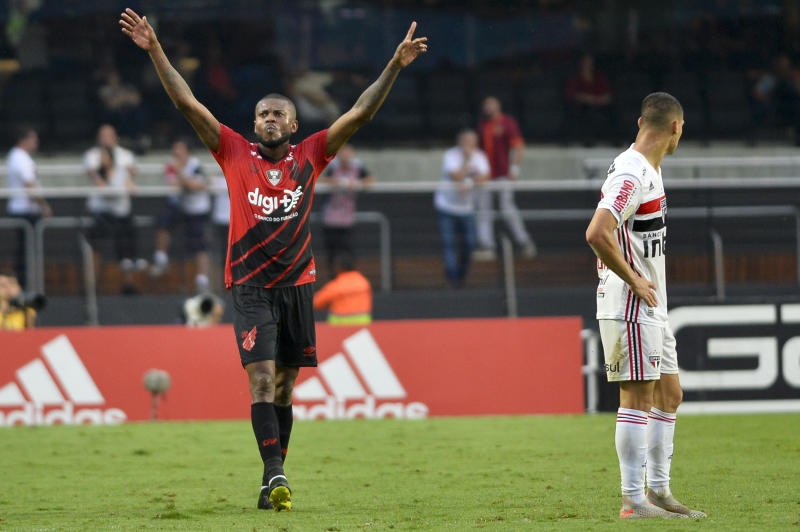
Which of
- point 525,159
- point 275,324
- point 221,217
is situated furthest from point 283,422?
point 525,159

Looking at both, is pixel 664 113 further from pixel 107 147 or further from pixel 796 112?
pixel 796 112

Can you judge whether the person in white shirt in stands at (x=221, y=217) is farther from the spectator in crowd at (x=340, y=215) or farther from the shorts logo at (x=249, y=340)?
the shorts logo at (x=249, y=340)

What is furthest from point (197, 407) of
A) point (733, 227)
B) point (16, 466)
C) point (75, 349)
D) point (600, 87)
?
point (600, 87)

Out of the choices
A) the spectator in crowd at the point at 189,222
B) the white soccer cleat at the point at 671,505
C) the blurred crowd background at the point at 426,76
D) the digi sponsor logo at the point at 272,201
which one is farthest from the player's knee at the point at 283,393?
the blurred crowd background at the point at 426,76

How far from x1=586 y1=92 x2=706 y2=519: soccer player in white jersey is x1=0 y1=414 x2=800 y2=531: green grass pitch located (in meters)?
0.29

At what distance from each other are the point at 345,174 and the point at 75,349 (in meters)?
4.82

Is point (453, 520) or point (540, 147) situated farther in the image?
point (540, 147)

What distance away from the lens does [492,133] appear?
1858 cm

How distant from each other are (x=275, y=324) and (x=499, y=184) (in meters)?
8.59

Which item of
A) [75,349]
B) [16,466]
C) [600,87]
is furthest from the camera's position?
[600,87]

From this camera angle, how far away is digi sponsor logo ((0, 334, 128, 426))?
1320cm

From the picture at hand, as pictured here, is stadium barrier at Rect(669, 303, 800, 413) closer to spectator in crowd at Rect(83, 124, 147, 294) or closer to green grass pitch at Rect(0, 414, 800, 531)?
green grass pitch at Rect(0, 414, 800, 531)

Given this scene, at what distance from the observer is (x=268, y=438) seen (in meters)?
7.34

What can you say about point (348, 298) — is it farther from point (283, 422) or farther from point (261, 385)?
point (261, 385)
